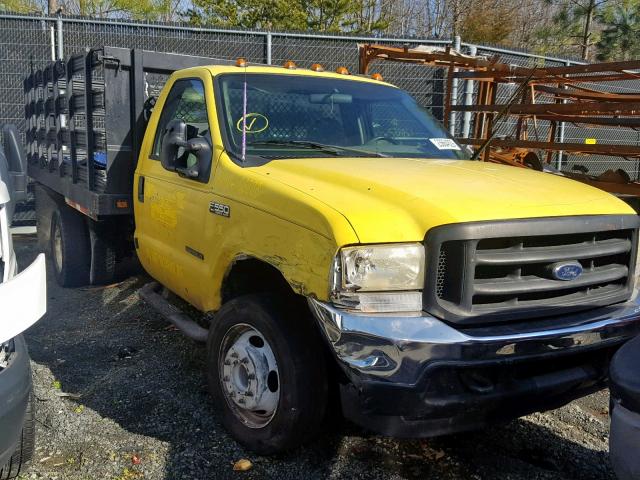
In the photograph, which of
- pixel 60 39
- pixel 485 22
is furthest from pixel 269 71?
pixel 485 22

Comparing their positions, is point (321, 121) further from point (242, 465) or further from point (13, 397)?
point (13, 397)

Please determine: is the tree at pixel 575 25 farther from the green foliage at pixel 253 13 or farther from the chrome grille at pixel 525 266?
the chrome grille at pixel 525 266

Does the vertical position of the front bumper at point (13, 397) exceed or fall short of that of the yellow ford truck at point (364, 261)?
it falls short

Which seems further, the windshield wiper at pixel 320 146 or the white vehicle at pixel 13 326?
the windshield wiper at pixel 320 146

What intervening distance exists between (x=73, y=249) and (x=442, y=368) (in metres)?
4.72

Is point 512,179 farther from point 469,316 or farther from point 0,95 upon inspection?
point 0,95

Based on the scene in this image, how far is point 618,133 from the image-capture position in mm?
13406

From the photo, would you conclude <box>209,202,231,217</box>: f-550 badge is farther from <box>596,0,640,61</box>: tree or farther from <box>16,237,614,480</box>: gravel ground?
<box>596,0,640,61</box>: tree

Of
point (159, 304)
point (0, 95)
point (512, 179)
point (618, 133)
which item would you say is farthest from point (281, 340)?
point (618, 133)

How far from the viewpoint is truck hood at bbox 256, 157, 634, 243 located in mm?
2672

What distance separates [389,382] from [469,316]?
45cm

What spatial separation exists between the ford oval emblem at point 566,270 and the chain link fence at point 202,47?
6.48 meters

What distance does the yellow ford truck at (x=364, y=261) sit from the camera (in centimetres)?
263

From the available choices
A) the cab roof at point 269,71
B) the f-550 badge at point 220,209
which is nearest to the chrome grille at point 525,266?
the f-550 badge at point 220,209
